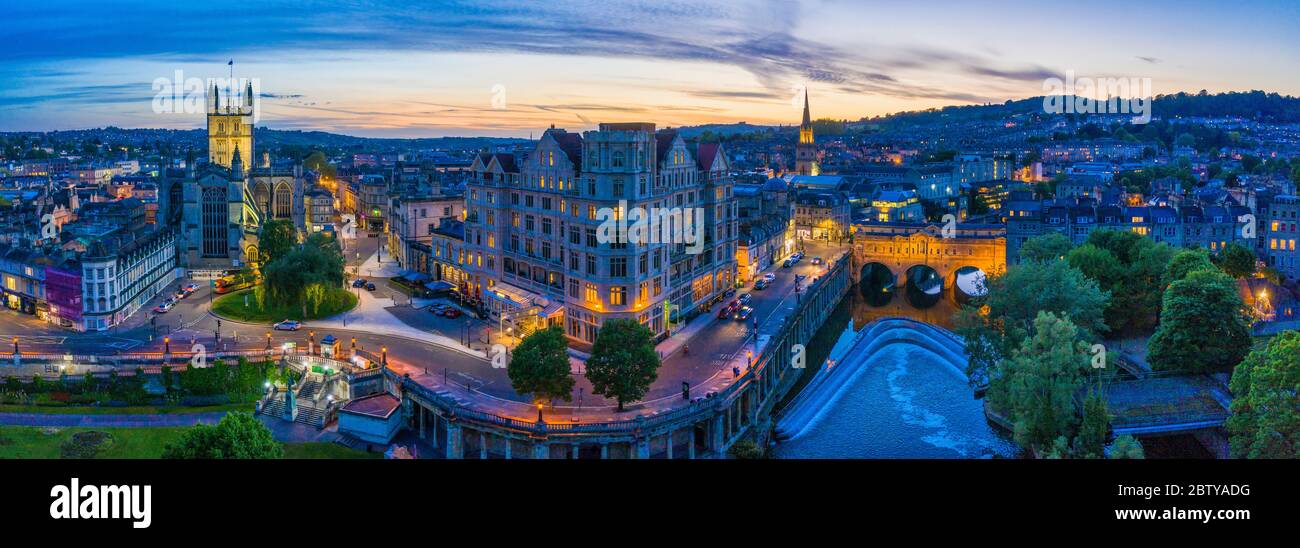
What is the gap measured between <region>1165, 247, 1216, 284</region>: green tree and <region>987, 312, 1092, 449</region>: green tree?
2019 centimetres

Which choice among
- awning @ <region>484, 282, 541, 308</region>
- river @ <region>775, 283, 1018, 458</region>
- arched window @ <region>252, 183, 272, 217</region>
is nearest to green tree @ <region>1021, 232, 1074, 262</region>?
river @ <region>775, 283, 1018, 458</region>

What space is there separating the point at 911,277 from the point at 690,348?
45.5 metres

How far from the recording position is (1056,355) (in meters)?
32.7

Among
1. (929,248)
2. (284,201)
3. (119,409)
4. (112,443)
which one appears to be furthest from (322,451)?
(929,248)

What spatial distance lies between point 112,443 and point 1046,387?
105 feet

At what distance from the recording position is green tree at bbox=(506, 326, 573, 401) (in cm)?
3247

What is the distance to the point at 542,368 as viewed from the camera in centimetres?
3247

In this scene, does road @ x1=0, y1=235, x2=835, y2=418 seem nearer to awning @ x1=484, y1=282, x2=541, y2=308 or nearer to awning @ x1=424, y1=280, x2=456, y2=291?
awning @ x1=484, y1=282, x2=541, y2=308

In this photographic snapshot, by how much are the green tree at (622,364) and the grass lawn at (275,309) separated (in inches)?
871

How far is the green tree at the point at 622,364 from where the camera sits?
3278cm

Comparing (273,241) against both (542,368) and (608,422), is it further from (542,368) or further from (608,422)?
(608,422)

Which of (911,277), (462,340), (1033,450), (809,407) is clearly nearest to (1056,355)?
(1033,450)

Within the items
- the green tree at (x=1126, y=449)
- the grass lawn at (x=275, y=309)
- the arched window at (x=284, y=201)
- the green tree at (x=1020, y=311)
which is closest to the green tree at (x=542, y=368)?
the green tree at (x=1126, y=449)
